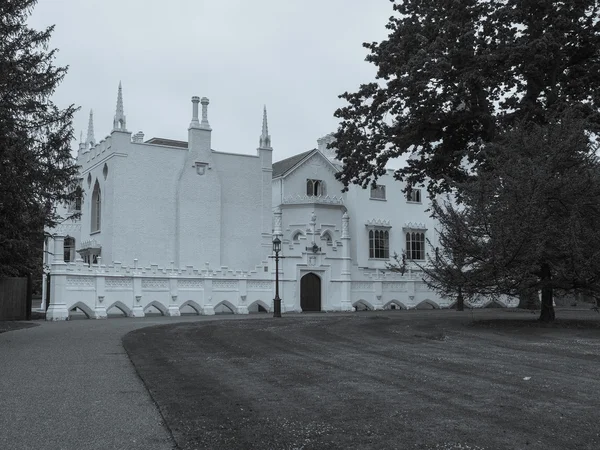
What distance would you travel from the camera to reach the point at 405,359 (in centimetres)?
1267

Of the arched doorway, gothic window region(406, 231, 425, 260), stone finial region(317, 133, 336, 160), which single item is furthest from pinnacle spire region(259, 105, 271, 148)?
gothic window region(406, 231, 425, 260)

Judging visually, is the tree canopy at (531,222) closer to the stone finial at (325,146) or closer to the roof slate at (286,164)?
the roof slate at (286,164)

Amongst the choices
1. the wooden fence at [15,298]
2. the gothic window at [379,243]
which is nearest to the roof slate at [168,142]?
the gothic window at [379,243]

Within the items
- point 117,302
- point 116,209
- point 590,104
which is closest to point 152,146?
point 116,209

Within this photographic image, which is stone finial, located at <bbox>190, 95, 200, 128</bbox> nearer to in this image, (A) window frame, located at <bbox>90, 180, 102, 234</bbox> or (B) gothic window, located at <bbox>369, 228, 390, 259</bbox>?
(A) window frame, located at <bbox>90, 180, 102, 234</bbox>

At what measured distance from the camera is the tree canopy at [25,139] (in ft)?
55.8

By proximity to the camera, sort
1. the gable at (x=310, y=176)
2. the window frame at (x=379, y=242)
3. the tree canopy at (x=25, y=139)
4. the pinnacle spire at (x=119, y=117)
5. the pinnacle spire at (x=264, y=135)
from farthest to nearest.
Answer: the window frame at (x=379, y=242), the gable at (x=310, y=176), the pinnacle spire at (x=264, y=135), the pinnacle spire at (x=119, y=117), the tree canopy at (x=25, y=139)

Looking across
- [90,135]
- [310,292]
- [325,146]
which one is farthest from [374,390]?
[90,135]

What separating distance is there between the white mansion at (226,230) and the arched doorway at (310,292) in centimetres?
6

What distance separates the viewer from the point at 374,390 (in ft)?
30.4

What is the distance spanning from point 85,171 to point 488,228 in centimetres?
3482

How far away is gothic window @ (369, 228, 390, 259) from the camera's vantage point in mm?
52031

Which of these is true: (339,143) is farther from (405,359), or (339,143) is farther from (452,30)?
(405,359)

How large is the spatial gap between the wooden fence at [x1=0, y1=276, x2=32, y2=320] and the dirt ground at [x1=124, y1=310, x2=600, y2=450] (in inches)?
597
